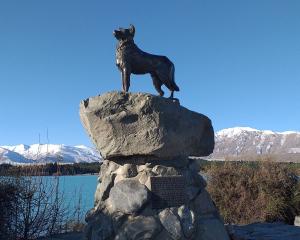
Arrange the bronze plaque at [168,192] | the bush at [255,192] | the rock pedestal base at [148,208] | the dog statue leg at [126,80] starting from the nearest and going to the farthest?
the rock pedestal base at [148,208] < the bronze plaque at [168,192] < the dog statue leg at [126,80] < the bush at [255,192]

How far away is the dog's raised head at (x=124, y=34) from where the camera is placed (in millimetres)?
5856

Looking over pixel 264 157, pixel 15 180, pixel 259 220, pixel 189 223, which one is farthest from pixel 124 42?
pixel 264 157

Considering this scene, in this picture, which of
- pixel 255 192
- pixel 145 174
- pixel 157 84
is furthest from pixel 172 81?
pixel 255 192

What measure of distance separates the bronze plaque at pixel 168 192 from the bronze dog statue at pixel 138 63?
1202 millimetres

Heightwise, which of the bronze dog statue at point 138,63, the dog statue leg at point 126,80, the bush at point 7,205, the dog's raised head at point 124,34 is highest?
the dog's raised head at point 124,34

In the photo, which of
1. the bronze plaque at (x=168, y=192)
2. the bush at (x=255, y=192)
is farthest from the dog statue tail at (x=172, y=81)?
the bush at (x=255, y=192)

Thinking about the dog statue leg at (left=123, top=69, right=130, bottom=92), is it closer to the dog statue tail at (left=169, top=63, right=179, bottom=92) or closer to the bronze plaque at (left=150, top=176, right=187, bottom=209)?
the dog statue tail at (left=169, top=63, right=179, bottom=92)

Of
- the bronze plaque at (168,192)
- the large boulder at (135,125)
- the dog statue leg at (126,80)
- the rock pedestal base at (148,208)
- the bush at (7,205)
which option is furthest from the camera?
the bush at (7,205)

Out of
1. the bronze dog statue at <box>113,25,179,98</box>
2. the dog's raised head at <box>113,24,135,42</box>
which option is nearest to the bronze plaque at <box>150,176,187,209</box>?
the bronze dog statue at <box>113,25,179,98</box>

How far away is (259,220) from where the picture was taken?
11.0 meters

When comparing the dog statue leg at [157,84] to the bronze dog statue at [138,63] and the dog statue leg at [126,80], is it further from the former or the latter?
the dog statue leg at [126,80]

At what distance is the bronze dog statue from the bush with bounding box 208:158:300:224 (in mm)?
6234

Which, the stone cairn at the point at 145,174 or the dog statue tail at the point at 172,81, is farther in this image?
the dog statue tail at the point at 172,81

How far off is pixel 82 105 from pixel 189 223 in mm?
1907
